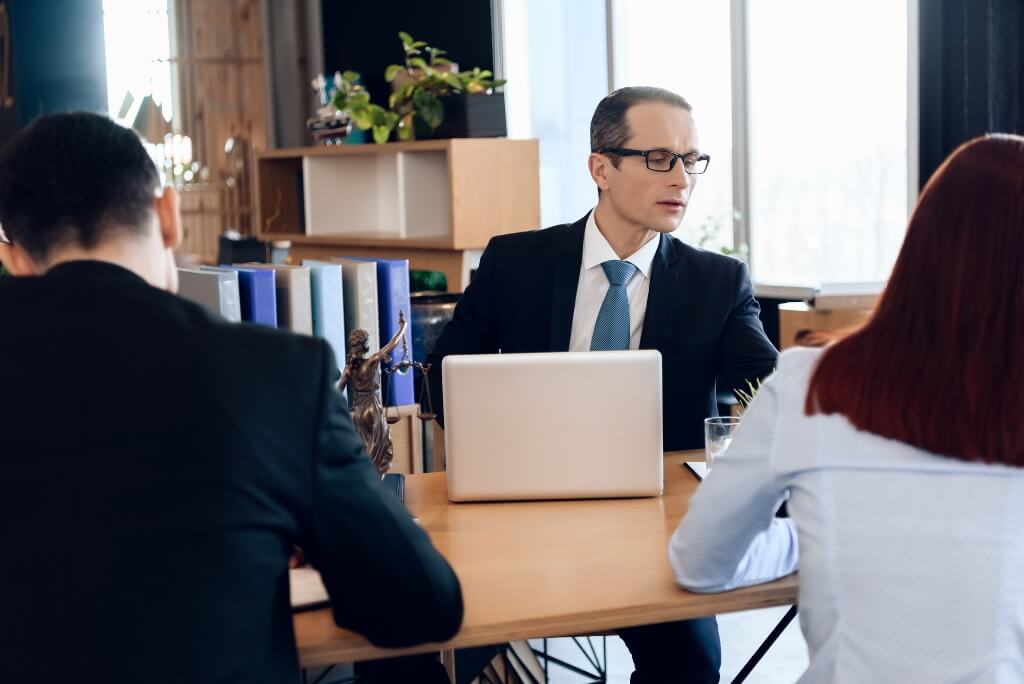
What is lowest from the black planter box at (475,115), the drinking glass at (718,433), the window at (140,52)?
the drinking glass at (718,433)

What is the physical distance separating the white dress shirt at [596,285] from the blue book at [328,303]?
1.83 ft

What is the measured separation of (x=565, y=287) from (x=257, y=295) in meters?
0.71

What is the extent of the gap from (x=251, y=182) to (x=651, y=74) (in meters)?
4.00

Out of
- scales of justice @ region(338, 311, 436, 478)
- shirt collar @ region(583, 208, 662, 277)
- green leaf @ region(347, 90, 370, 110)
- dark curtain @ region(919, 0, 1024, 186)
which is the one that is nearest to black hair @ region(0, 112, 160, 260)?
scales of justice @ region(338, 311, 436, 478)

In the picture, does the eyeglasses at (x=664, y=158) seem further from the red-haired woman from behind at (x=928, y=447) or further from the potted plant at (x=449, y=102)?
the potted plant at (x=449, y=102)

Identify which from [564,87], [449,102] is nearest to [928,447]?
[449,102]

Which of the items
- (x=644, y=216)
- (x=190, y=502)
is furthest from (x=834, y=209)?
(x=190, y=502)

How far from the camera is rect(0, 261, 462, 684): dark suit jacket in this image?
1.22m

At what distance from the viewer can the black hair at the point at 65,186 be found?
1344 mm

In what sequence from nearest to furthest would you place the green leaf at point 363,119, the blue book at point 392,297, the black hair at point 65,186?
the black hair at point 65,186, the blue book at point 392,297, the green leaf at point 363,119

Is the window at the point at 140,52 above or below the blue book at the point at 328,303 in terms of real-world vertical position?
above

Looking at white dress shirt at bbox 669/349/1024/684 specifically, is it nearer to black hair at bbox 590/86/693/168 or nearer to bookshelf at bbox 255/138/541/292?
black hair at bbox 590/86/693/168

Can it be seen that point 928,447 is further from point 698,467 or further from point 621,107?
point 621,107

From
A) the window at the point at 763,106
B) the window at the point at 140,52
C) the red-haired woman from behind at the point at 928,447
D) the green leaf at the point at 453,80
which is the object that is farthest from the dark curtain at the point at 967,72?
the window at the point at 140,52
